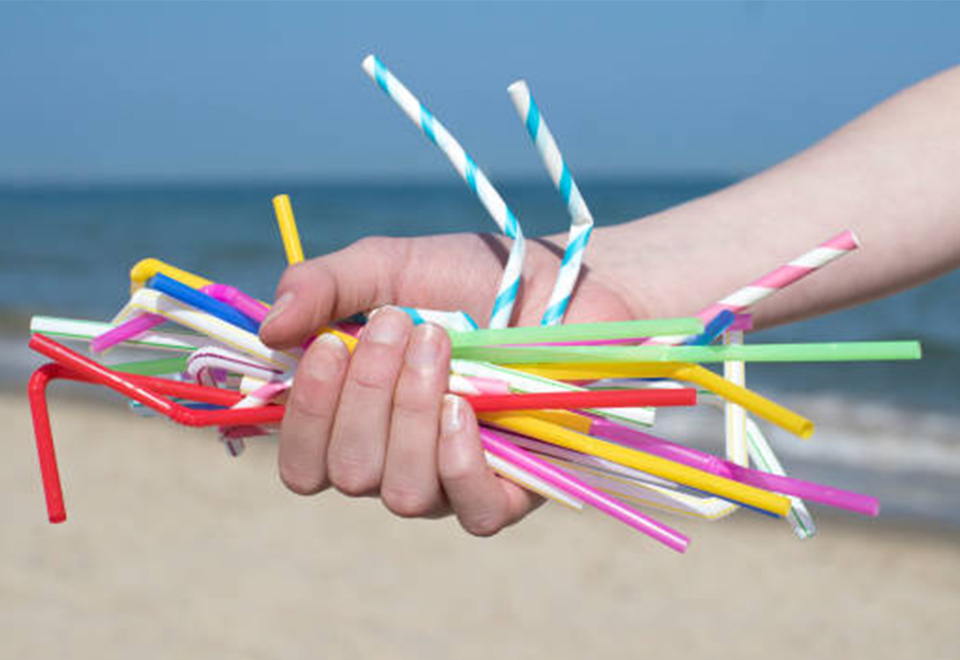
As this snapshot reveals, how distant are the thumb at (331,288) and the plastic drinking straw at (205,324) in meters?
0.04

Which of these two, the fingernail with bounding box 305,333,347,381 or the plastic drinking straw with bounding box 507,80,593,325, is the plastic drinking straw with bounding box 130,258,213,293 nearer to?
the fingernail with bounding box 305,333,347,381

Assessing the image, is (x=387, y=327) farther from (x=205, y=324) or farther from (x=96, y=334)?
(x=96, y=334)

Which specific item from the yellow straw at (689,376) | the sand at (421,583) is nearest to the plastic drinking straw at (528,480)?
the yellow straw at (689,376)

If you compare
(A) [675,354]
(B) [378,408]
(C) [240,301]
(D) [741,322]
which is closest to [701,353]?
(A) [675,354]

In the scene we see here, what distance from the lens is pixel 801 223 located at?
4.57ft

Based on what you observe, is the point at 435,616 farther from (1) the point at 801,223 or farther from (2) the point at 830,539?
(1) the point at 801,223

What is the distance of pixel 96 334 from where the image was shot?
1048 mm

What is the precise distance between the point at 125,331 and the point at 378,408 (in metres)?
0.30

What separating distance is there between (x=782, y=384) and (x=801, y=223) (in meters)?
4.85

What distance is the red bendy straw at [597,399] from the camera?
2.75 feet

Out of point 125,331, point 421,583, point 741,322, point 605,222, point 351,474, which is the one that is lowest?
point 605,222

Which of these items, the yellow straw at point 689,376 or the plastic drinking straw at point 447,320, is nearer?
the yellow straw at point 689,376

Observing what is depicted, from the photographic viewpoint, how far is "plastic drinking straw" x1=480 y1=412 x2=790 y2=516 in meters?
0.86

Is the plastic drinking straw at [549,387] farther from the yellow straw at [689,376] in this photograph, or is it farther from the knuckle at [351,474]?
the knuckle at [351,474]
